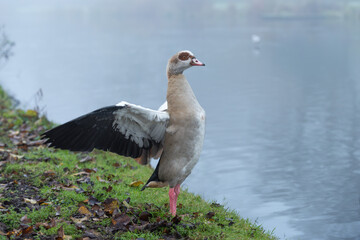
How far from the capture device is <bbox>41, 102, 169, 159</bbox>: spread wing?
4.89 metres

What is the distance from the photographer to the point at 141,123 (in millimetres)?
5012

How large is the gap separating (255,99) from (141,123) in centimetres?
1047

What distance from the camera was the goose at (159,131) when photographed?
4953 mm

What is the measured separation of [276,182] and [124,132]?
4.01 meters

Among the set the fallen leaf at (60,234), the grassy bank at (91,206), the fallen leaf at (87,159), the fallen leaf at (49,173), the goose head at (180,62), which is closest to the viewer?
the fallen leaf at (60,234)

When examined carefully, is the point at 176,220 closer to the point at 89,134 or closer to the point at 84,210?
the point at 84,210

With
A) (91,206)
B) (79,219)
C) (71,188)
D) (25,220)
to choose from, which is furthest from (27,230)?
(71,188)

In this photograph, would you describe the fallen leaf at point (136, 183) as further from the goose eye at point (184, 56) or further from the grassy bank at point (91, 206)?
the goose eye at point (184, 56)

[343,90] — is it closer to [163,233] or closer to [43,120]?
[43,120]

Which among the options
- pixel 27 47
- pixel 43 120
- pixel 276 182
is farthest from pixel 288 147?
pixel 27 47

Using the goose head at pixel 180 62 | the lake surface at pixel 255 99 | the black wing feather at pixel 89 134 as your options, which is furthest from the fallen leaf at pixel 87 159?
the goose head at pixel 180 62

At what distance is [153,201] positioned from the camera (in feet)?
18.9

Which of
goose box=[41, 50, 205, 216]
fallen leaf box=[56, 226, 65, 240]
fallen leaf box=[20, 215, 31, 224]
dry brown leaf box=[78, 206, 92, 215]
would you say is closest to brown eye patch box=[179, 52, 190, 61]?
goose box=[41, 50, 205, 216]

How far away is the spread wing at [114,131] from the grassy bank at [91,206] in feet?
2.11
